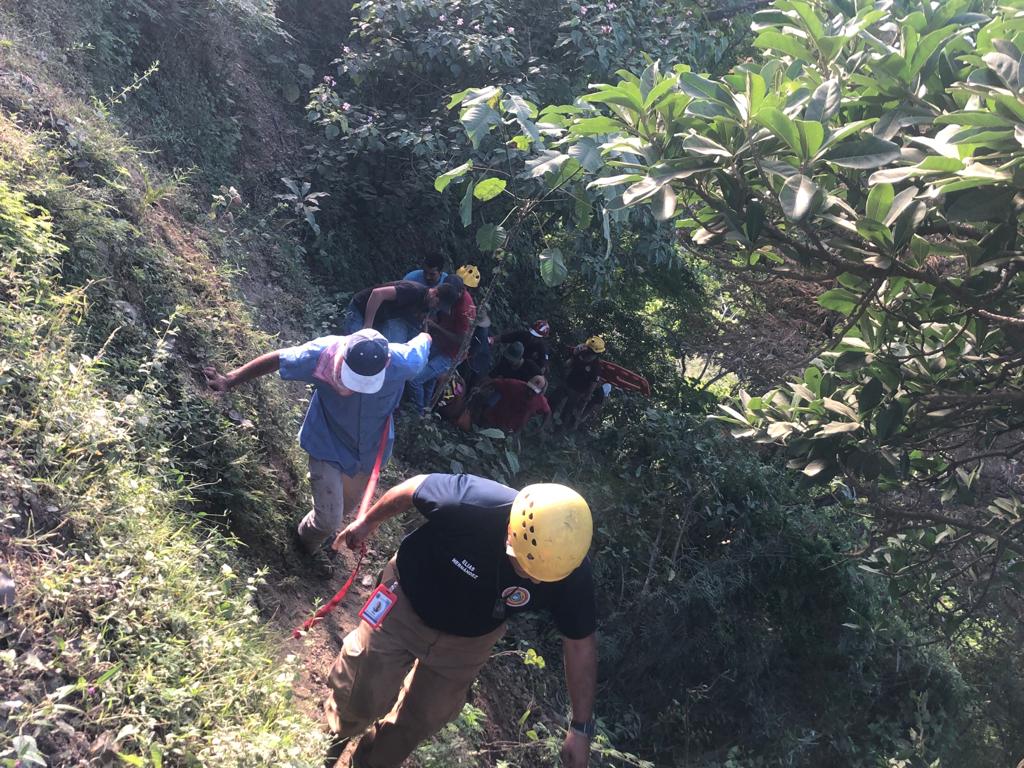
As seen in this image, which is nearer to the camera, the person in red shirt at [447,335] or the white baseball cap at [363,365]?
the white baseball cap at [363,365]

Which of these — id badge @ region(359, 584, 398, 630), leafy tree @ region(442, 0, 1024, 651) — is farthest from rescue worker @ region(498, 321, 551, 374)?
id badge @ region(359, 584, 398, 630)

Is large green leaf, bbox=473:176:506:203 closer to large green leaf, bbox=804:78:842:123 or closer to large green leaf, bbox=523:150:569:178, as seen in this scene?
large green leaf, bbox=523:150:569:178

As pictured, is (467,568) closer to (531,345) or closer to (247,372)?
(247,372)

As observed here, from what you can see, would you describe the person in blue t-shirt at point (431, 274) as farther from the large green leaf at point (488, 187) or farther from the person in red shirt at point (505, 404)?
the large green leaf at point (488, 187)

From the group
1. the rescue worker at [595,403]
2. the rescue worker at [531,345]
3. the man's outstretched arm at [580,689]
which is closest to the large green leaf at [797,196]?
the man's outstretched arm at [580,689]

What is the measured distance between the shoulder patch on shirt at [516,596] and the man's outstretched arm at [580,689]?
8.9 inches

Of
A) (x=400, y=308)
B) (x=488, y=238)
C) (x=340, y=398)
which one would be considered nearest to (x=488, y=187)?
(x=488, y=238)

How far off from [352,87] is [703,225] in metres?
7.07

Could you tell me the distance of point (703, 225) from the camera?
344 cm

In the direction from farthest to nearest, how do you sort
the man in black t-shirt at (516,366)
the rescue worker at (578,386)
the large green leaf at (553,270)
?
the rescue worker at (578,386) < the man in black t-shirt at (516,366) < the large green leaf at (553,270)

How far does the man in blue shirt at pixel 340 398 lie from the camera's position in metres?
4.09

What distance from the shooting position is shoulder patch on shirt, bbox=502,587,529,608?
333cm

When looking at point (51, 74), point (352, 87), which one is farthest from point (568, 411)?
point (51, 74)

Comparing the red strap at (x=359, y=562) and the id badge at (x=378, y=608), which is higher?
the id badge at (x=378, y=608)
